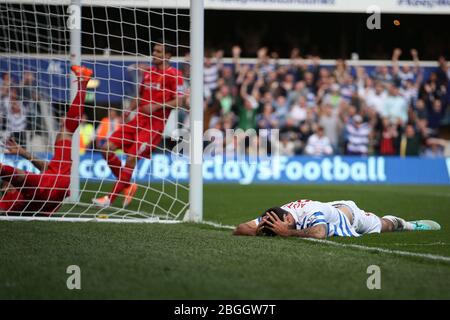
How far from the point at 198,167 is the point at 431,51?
51.4 feet

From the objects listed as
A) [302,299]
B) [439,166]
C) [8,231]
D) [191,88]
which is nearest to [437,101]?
[439,166]

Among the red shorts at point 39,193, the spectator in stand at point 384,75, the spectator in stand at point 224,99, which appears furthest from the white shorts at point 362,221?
the spectator in stand at point 384,75

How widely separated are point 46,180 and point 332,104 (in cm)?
1204

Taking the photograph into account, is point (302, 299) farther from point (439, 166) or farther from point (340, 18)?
point (340, 18)

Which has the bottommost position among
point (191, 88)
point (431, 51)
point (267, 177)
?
point (267, 177)

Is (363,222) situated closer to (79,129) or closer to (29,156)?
(29,156)

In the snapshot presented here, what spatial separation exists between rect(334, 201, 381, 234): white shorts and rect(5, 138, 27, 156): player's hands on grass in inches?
160

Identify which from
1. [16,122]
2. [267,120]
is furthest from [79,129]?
[267,120]

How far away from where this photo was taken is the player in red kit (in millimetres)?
10914

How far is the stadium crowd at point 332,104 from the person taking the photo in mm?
19625

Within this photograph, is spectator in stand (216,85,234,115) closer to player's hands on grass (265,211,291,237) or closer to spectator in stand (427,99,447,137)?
spectator in stand (427,99,447,137)

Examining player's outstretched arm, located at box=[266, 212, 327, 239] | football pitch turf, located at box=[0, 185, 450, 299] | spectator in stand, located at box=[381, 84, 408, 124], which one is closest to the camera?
football pitch turf, located at box=[0, 185, 450, 299]

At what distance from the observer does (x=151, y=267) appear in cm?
595

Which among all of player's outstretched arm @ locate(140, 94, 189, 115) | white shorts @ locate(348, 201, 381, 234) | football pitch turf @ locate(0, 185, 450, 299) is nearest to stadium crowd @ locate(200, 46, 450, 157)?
player's outstretched arm @ locate(140, 94, 189, 115)
